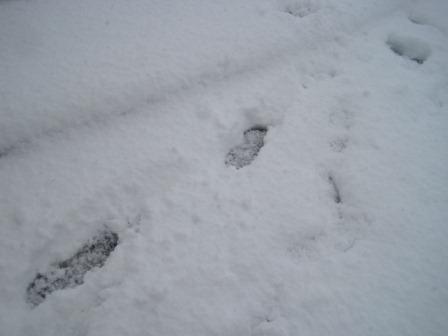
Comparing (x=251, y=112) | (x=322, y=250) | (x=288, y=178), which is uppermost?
(x=251, y=112)

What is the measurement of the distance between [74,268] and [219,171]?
88 cm

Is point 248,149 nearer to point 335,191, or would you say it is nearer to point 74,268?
point 335,191

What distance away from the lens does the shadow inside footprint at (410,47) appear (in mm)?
2588

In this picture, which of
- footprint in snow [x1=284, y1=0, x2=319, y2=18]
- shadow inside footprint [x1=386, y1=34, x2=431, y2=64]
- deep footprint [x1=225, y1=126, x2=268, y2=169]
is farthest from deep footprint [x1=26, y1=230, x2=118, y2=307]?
shadow inside footprint [x1=386, y1=34, x2=431, y2=64]

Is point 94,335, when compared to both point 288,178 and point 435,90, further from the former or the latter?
point 435,90

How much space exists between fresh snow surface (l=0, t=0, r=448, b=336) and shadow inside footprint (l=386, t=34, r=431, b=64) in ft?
0.04

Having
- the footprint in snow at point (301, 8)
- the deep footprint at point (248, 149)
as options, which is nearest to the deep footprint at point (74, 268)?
the deep footprint at point (248, 149)

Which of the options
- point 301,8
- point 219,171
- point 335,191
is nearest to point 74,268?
point 219,171

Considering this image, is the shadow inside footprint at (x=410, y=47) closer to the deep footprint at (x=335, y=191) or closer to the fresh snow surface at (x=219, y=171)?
the fresh snow surface at (x=219, y=171)

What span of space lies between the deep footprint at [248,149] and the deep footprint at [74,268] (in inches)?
30.2

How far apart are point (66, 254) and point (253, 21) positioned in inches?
78.6

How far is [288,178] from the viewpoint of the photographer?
194cm

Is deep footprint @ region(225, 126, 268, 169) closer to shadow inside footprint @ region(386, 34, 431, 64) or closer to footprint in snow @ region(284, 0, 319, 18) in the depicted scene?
footprint in snow @ region(284, 0, 319, 18)

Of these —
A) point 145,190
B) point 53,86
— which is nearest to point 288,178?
point 145,190
